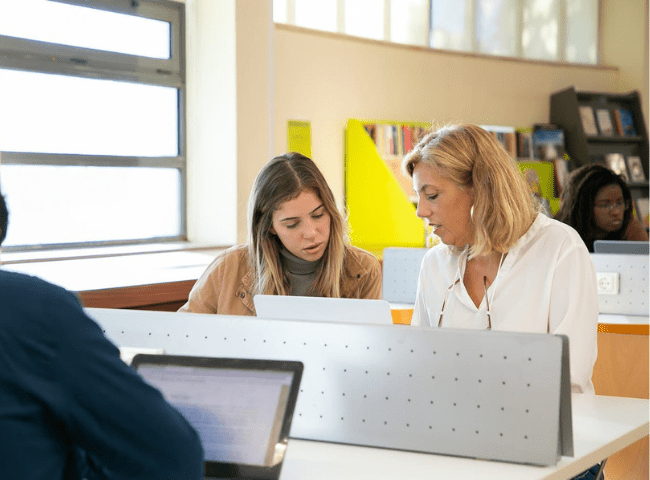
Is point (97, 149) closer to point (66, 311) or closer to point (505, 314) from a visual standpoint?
point (505, 314)

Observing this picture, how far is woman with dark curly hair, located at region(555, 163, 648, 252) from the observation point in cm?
441

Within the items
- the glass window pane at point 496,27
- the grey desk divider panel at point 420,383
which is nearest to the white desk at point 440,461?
the grey desk divider panel at point 420,383

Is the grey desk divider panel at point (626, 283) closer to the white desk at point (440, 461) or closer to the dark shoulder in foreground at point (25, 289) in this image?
the white desk at point (440, 461)

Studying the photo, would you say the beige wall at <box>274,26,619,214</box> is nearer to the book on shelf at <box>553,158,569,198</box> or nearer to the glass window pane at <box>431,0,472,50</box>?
the glass window pane at <box>431,0,472,50</box>

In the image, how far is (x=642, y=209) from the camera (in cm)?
858

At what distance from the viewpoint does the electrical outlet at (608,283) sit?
3.65m

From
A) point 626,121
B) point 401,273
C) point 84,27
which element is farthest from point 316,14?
point 626,121

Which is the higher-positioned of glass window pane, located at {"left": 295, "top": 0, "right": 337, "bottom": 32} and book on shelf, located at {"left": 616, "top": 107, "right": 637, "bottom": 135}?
glass window pane, located at {"left": 295, "top": 0, "right": 337, "bottom": 32}

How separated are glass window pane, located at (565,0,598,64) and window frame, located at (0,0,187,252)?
5.21 metres

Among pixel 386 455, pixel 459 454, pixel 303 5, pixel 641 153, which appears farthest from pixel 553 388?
pixel 641 153

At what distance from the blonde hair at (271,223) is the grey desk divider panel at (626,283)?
153 centimetres

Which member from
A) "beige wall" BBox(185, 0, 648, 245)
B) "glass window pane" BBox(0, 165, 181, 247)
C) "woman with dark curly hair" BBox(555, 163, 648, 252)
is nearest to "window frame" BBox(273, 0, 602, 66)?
"beige wall" BBox(185, 0, 648, 245)

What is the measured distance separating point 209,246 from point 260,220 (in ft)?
8.61

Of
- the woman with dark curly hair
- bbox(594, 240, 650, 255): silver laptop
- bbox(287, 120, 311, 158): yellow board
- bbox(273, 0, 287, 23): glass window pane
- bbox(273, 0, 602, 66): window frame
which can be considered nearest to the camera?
bbox(594, 240, 650, 255): silver laptop
